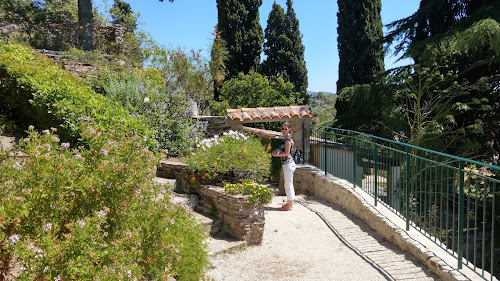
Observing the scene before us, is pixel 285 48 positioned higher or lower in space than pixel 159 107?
higher

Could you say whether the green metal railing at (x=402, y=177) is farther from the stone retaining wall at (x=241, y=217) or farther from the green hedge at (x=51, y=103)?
the green hedge at (x=51, y=103)

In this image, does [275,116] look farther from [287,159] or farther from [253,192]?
[253,192]

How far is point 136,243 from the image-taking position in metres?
3.01

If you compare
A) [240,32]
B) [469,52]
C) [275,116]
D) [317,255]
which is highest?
[240,32]

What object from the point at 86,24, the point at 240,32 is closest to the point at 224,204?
the point at 86,24

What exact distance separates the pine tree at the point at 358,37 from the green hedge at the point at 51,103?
12.1m

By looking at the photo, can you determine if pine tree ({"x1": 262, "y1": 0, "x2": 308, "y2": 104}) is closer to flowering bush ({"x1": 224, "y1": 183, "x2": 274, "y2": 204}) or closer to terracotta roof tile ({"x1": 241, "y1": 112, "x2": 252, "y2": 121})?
terracotta roof tile ({"x1": 241, "y1": 112, "x2": 252, "y2": 121})

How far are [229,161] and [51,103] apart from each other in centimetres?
286

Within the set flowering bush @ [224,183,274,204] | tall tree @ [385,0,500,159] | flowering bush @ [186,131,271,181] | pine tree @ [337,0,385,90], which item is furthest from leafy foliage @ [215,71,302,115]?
flowering bush @ [224,183,274,204]

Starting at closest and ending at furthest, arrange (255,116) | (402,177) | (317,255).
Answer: (317,255)
(402,177)
(255,116)

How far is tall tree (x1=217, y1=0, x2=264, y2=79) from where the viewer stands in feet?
64.7

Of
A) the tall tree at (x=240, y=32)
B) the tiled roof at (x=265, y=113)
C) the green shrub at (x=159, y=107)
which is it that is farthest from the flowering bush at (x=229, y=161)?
the tall tree at (x=240, y=32)

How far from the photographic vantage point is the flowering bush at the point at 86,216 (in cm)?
231

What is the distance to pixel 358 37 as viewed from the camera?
1678 centimetres
